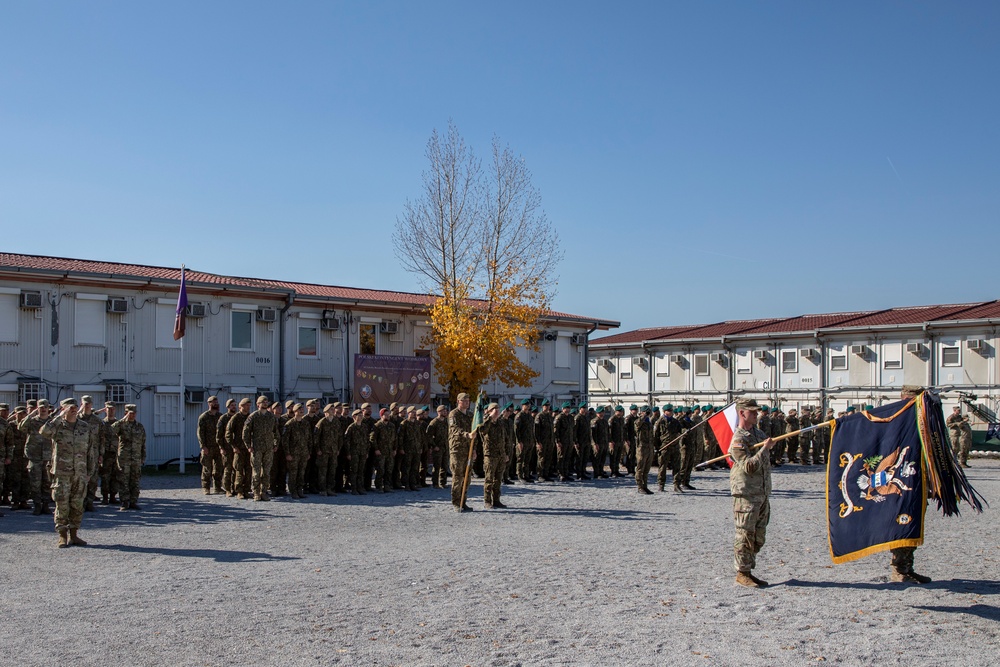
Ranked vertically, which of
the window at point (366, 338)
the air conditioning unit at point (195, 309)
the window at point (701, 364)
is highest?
the air conditioning unit at point (195, 309)

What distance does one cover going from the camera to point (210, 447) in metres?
18.8

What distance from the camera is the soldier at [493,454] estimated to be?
16.5m

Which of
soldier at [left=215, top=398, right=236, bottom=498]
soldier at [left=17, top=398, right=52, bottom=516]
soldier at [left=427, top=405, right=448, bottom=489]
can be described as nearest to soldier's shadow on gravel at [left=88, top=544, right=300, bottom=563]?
soldier at [left=17, top=398, right=52, bottom=516]

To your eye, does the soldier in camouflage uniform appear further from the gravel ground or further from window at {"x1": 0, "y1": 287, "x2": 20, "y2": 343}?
window at {"x1": 0, "y1": 287, "x2": 20, "y2": 343}

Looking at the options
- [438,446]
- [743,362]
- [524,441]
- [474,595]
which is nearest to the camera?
[474,595]

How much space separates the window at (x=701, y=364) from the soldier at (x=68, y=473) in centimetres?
3753

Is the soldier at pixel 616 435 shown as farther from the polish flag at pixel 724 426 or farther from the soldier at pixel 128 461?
the soldier at pixel 128 461

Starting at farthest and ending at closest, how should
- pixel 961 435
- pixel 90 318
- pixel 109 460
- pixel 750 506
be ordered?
pixel 961 435, pixel 90 318, pixel 109 460, pixel 750 506

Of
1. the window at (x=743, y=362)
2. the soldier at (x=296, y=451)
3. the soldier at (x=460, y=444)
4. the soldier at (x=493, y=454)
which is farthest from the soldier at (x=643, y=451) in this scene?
the window at (x=743, y=362)

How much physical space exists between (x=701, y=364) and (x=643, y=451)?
91.7 ft

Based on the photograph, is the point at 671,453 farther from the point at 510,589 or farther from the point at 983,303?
the point at 983,303

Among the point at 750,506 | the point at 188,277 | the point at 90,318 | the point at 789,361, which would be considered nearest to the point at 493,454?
the point at 750,506

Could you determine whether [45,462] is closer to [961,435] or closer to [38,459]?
[38,459]

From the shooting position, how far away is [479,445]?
56.9 feet
